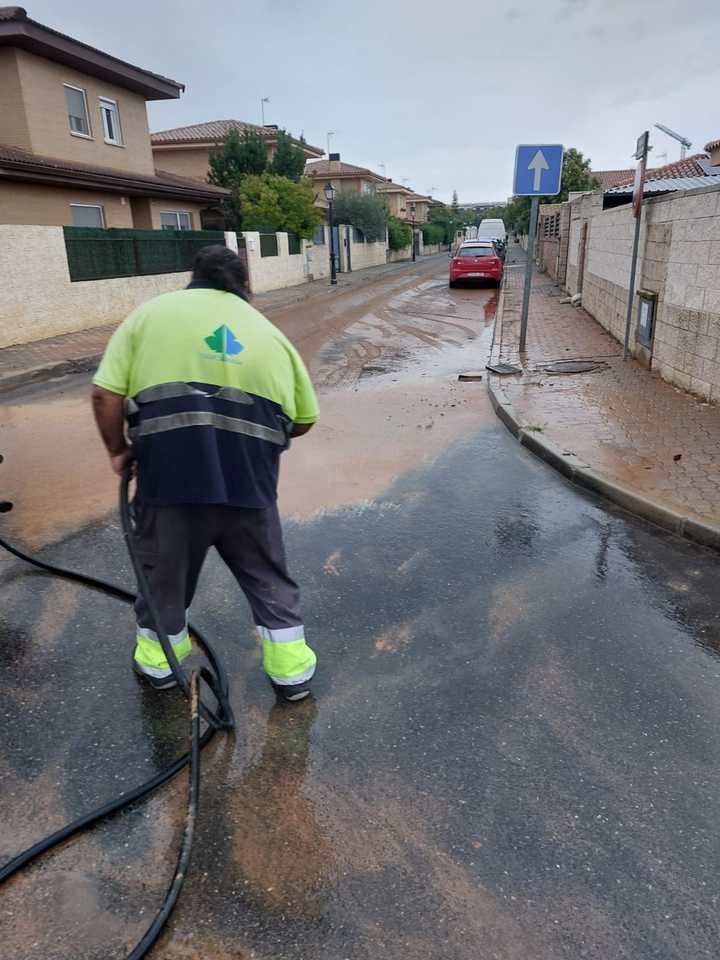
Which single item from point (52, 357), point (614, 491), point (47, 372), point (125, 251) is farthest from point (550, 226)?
point (614, 491)

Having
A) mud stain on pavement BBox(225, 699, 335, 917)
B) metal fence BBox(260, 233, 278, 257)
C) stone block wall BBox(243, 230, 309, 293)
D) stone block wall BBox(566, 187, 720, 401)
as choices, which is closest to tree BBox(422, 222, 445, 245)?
stone block wall BBox(243, 230, 309, 293)

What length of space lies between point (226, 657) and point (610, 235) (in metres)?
12.2

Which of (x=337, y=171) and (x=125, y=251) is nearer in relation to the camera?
(x=125, y=251)

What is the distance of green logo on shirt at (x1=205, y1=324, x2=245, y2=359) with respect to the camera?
2.59 m

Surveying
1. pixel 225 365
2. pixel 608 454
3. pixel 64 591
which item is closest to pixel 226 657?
pixel 64 591

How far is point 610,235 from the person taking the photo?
513 inches

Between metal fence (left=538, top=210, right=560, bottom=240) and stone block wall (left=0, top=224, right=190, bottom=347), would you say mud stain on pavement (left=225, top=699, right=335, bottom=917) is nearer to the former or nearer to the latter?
stone block wall (left=0, top=224, right=190, bottom=347)

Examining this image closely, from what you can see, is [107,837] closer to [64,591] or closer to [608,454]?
[64,591]

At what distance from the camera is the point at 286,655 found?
10.2 feet

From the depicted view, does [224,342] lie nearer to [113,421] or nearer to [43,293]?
[113,421]

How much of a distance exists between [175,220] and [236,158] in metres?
8.04

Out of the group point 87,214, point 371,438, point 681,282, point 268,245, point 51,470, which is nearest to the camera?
point 51,470

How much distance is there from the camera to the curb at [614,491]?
186 inches

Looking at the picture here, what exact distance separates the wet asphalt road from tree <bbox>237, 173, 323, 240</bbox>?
24714mm
